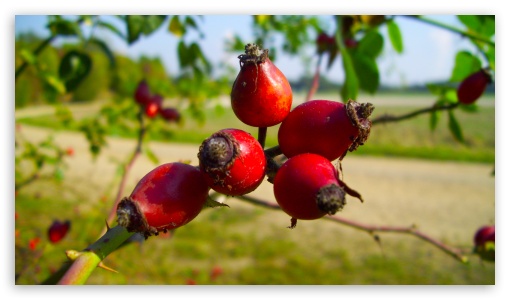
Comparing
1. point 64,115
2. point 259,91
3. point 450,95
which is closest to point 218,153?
point 259,91

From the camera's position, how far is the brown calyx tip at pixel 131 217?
→ 1.88 ft

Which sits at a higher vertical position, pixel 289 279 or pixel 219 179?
pixel 219 179

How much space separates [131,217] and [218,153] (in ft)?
0.47

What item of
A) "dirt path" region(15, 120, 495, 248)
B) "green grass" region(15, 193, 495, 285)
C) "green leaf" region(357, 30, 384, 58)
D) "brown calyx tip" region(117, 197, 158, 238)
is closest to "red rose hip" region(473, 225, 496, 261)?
"green leaf" region(357, 30, 384, 58)

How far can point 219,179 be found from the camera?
573 millimetres

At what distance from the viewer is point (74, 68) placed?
1.62 m

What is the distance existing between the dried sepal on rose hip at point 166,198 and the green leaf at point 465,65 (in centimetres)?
125

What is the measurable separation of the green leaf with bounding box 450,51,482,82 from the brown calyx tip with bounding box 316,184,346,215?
3.95 feet

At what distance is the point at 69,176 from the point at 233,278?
314 centimetres

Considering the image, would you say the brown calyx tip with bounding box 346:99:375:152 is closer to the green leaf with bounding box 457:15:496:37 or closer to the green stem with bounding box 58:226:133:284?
the green stem with bounding box 58:226:133:284

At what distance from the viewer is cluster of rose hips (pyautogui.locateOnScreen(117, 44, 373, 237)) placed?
56 centimetres

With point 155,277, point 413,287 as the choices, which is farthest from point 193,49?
point 155,277

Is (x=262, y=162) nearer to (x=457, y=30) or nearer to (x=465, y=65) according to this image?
(x=457, y=30)

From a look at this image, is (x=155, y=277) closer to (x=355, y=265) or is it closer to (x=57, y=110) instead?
(x=57, y=110)
